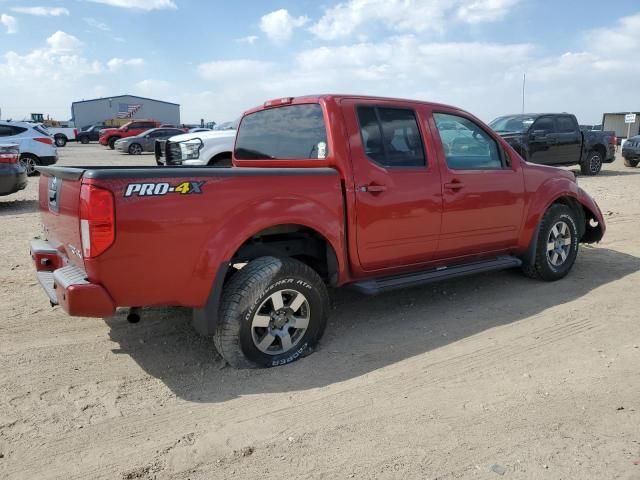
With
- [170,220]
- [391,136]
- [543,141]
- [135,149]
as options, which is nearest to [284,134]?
[391,136]

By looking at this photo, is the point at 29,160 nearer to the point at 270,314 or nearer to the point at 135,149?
the point at 270,314

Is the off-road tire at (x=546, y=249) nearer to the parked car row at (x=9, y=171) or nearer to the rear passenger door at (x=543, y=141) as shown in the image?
the parked car row at (x=9, y=171)

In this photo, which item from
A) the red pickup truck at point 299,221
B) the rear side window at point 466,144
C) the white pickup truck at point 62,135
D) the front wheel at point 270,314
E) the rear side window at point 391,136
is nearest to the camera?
the red pickup truck at point 299,221

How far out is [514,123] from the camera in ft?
49.2

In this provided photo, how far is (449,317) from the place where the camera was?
467 centimetres

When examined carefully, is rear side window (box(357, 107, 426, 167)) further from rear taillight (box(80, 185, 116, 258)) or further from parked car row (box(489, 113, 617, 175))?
parked car row (box(489, 113, 617, 175))

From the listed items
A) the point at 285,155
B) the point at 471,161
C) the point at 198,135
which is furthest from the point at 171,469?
the point at 198,135

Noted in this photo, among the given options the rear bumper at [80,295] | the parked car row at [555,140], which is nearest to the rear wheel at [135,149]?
the parked car row at [555,140]

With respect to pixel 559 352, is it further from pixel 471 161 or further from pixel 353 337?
pixel 471 161

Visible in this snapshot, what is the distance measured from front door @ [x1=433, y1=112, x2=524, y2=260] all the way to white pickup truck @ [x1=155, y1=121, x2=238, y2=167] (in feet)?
17.3

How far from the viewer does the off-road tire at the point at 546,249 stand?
543 centimetres

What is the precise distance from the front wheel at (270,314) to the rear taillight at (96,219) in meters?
0.85

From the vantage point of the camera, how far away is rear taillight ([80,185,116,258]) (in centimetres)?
299

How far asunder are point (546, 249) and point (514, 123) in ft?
34.6
